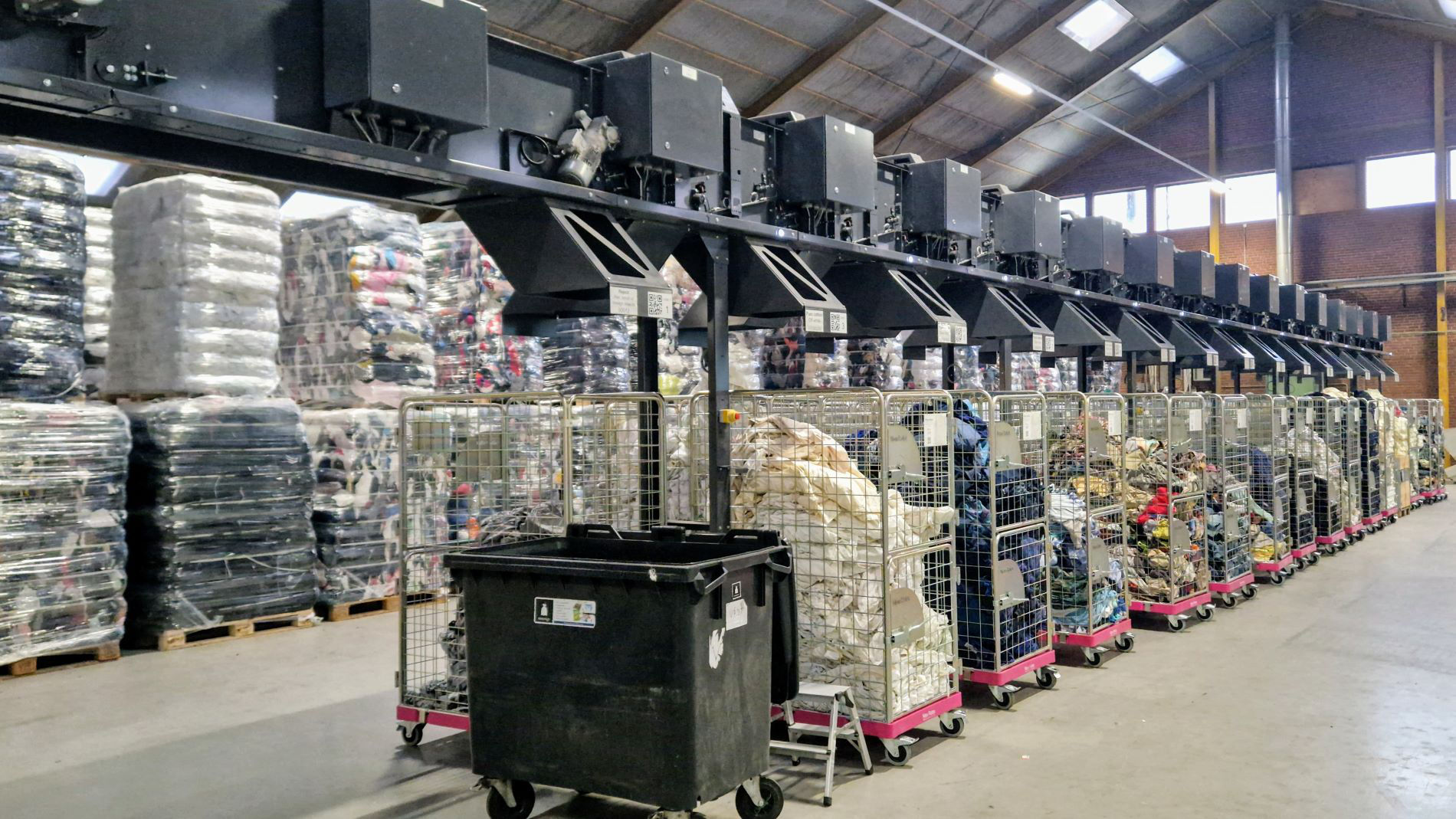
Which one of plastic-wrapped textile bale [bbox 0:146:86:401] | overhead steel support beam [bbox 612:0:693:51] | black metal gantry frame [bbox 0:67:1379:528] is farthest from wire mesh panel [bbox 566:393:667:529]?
overhead steel support beam [bbox 612:0:693:51]

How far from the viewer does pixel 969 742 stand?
15.8 ft

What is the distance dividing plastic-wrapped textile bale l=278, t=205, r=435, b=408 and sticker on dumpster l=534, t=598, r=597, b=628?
512 cm

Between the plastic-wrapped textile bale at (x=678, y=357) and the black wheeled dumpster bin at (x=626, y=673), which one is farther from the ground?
the plastic-wrapped textile bale at (x=678, y=357)

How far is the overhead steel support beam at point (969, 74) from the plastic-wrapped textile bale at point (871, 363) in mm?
8200

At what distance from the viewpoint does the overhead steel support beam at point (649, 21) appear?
12.7 meters

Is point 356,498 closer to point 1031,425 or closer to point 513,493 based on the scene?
point 513,493

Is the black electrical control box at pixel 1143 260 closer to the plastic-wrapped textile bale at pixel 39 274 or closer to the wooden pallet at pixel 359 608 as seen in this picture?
the wooden pallet at pixel 359 608

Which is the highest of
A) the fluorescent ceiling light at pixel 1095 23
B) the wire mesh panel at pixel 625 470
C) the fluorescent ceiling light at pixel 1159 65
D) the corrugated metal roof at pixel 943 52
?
the fluorescent ceiling light at pixel 1159 65

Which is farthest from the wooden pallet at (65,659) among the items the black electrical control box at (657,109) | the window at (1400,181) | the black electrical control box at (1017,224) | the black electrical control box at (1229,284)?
the window at (1400,181)

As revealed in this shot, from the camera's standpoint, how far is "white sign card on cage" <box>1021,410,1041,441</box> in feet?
18.6

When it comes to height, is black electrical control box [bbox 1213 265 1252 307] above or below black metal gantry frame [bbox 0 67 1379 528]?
above

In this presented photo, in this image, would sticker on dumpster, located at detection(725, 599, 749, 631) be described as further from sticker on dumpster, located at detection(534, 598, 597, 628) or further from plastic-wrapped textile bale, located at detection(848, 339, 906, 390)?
plastic-wrapped textile bale, located at detection(848, 339, 906, 390)

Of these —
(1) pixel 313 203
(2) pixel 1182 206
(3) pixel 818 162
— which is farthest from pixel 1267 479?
(2) pixel 1182 206

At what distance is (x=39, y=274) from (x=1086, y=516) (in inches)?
252
